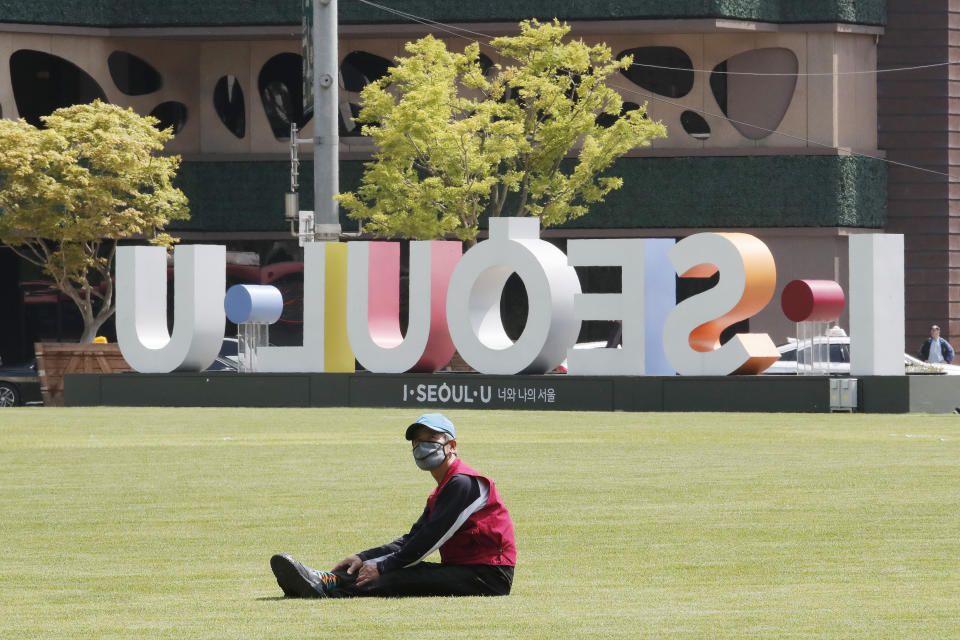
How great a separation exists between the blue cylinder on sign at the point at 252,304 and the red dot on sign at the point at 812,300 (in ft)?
32.2

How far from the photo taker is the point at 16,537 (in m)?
13.6

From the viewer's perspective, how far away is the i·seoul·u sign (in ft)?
103

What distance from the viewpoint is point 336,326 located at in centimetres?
3497

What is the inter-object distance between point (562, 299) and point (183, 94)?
19.5 metres

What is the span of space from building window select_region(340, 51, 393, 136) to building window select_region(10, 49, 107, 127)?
6181mm

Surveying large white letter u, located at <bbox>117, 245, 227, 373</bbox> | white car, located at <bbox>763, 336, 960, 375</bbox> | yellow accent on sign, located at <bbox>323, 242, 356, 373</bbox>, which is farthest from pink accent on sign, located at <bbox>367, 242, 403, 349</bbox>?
white car, located at <bbox>763, 336, 960, 375</bbox>

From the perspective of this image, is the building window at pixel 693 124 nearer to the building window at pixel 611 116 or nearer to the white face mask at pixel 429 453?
the building window at pixel 611 116

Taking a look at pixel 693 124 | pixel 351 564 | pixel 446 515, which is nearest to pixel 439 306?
pixel 693 124

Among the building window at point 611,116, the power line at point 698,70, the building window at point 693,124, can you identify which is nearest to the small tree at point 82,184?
the power line at point 698,70

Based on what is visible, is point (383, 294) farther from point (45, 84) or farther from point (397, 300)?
point (45, 84)

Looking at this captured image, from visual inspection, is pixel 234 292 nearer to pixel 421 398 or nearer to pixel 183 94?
pixel 421 398

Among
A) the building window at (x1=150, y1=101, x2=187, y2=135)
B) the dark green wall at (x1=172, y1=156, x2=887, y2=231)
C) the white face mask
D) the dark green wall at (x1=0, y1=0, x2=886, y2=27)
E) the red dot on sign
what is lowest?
the white face mask

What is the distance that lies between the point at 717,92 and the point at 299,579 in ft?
124

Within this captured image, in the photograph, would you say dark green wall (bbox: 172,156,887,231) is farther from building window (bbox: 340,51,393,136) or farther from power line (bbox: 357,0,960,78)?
power line (bbox: 357,0,960,78)
